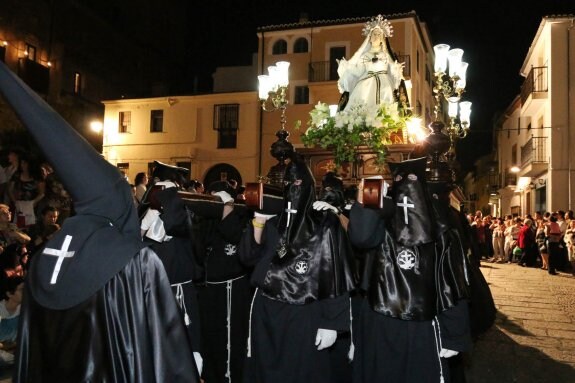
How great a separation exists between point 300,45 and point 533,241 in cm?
1669

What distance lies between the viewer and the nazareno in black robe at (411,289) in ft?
12.9

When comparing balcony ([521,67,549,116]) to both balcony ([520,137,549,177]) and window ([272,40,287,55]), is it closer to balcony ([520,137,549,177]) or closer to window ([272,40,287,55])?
balcony ([520,137,549,177])

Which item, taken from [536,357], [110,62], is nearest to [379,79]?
[536,357]

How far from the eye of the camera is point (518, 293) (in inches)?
483

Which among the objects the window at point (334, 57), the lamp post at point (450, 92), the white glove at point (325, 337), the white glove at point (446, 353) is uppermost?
the window at point (334, 57)

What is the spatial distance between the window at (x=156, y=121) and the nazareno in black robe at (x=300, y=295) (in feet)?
92.0

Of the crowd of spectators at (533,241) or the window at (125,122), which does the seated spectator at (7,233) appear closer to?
the crowd of spectators at (533,241)

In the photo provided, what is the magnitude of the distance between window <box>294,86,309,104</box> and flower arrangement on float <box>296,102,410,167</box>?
2218 centimetres

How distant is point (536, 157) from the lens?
26547 mm

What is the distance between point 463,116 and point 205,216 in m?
7.09

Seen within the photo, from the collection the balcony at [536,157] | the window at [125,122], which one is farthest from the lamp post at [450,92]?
the window at [125,122]

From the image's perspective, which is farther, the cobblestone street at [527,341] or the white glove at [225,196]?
the cobblestone street at [527,341]

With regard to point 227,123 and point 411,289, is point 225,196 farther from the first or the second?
point 227,123

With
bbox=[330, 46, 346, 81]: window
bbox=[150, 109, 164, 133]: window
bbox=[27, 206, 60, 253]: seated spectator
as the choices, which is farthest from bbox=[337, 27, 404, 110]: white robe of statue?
bbox=[150, 109, 164, 133]: window
